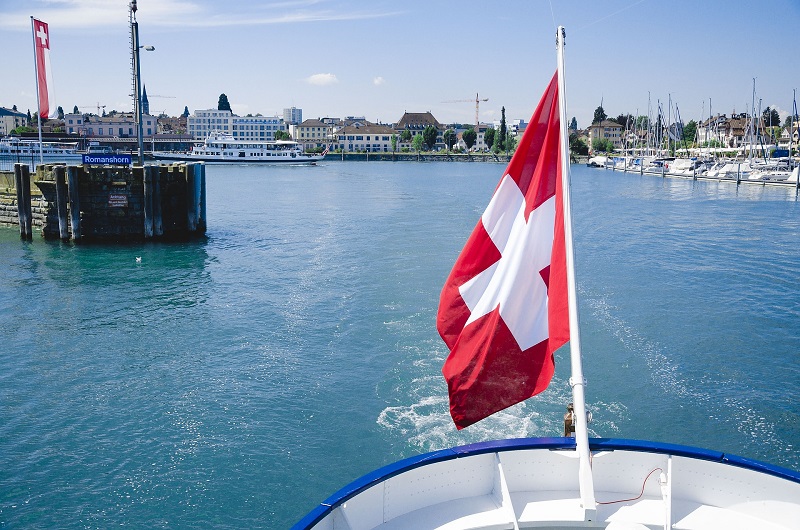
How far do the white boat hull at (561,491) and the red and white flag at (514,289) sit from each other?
60 centimetres

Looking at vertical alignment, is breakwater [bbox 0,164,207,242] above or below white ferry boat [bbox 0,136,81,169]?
below

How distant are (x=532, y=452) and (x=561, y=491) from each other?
469mm

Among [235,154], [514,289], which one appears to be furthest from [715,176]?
[514,289]

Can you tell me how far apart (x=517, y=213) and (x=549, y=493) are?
2.76 metres

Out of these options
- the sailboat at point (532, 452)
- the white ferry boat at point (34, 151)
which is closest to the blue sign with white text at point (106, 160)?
the sailboat at point (532, 452)

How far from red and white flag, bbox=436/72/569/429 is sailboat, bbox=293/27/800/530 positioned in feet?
0.04

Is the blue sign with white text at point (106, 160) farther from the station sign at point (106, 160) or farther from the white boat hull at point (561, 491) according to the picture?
the white boat hull at point (561, 491)

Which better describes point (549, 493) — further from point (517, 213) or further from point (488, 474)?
point (517, 213)

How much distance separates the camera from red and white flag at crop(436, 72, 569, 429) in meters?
6.79

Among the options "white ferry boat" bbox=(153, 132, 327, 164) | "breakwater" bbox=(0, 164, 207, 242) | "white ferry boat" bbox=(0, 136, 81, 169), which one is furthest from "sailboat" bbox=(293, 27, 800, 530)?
"white ferry boat" bbox=(153, 132, 327, 164)

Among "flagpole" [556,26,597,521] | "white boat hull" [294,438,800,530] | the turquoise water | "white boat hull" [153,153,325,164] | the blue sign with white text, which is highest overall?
"white boat hull" [153,153,325,164]

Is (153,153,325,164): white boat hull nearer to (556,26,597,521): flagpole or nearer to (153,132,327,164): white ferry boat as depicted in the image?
(153,132,327,164): white ferry boat

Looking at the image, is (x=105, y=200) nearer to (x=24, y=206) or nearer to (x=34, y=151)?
(x=24, y=206)

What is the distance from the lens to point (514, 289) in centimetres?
686
